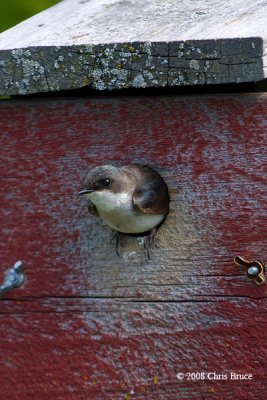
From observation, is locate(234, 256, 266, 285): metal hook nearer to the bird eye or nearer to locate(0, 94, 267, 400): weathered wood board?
locate(0, 94, 267, 400): weathered wood board

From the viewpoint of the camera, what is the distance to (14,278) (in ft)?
8.50

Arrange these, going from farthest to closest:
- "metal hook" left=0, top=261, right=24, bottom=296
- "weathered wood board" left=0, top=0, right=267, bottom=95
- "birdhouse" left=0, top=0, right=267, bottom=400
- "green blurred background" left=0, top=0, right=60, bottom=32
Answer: "green blurred background" left=0, top=0, right=60, bottom=32 < "metal hook" left=0, top=261, right=24, bottom=296 < "birdhouse" left=0, top=0, right=267, bottom=400 < "weathered wood board" left=0, top=0, right=267, bottom=95

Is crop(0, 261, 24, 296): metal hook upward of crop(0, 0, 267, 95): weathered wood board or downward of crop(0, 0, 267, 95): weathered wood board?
downward

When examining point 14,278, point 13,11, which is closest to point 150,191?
point 14,278

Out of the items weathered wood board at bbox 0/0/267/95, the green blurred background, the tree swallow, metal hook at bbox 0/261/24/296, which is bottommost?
metal hook at bbox 0/261/24/296

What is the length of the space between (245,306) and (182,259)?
8.1 inches

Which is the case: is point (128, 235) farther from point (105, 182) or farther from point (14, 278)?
point (14, 278)

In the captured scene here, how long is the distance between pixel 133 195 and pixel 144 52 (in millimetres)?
437

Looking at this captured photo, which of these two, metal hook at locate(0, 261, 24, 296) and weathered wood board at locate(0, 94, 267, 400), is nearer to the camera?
weathered wood board at locate(0, 94, 267, 400)

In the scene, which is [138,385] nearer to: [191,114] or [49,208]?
[49,208]

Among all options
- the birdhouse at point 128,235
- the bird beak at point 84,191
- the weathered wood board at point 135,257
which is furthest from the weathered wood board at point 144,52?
the bird beak at point 84,191

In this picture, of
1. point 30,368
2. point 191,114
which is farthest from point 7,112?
point 30,368

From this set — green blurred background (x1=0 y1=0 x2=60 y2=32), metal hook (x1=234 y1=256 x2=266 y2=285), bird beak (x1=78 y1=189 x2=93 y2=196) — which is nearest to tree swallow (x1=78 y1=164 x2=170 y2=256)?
bird beak (x1=78 y1=189 x2=93 y2=196)

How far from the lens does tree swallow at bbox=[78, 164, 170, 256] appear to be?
2.44 m
